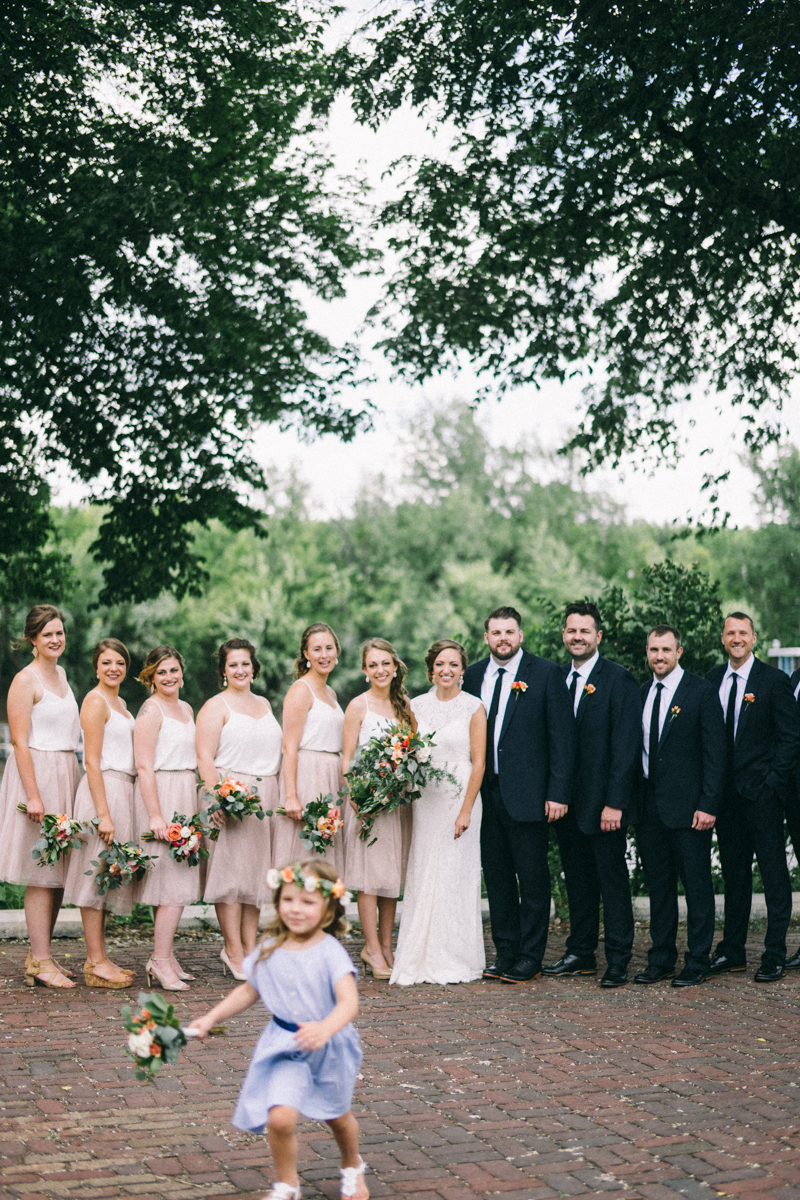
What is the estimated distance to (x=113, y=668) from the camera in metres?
8.21

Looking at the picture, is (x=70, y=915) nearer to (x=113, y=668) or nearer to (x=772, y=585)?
(x=113, y=668)

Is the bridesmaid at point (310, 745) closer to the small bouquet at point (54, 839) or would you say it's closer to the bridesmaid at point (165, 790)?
the bridesmaid at point (165, 790)

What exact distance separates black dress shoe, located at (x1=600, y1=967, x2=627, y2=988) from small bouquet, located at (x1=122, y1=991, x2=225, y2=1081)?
4.55m

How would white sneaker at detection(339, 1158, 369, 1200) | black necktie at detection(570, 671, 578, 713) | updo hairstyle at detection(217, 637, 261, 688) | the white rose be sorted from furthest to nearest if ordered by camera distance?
black necktie at detection(570, 671, 578, 713)
updo hairstyle at detection(217, 637, 261, 688)
white sneaker at detection(339, 1158, 369, 1200)
the white rose

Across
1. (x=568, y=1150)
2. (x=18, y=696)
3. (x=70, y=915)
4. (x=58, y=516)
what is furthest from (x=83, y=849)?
(x=58, y=516)

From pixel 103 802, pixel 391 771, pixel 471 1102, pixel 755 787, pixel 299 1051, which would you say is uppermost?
pixel 391 771

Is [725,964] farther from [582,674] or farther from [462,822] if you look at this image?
[582,674]

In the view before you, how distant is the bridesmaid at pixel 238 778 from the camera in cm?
841

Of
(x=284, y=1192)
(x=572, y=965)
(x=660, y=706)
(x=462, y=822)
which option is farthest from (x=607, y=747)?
(x=284, y=1192)

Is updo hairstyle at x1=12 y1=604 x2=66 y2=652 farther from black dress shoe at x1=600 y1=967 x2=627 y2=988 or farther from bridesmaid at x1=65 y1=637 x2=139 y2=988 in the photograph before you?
black dress shoe at x1=600 y1=967 x2=627 y2=988

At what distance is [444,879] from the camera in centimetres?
858

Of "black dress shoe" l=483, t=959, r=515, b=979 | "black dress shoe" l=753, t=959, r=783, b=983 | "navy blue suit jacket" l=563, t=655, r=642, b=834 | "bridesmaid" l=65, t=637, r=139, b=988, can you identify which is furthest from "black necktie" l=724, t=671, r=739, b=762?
"bridesmaid" l=65, t=637, r=139, b=988

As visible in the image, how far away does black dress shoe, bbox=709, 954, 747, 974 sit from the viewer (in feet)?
28.4

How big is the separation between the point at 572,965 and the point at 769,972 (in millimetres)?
1334
